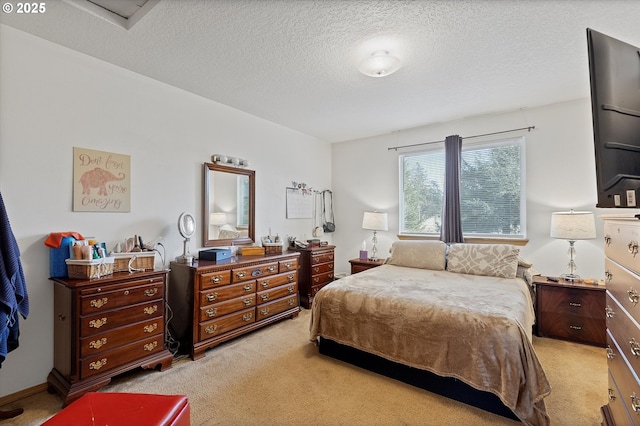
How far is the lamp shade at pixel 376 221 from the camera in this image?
14.4 ft

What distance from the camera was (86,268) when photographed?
6.80ft

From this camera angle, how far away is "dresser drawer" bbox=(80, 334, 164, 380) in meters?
2.01

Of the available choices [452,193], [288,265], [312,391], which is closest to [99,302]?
[312,391]

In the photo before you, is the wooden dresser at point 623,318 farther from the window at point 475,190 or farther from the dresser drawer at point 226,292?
the dresser drawer at point 226,292

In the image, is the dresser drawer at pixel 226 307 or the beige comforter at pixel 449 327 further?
the dresser drawer at pixel 226 307

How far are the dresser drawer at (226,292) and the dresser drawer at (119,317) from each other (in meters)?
0.37

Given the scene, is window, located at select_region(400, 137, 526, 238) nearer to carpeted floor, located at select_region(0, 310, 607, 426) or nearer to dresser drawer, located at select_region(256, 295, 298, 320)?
carpeted floor, located at select_region(0, 310, 607, 426)

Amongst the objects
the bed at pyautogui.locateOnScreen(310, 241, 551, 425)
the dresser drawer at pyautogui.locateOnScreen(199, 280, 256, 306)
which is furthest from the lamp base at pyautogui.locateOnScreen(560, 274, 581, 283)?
the dresser drawer at pyautogui.locateOnScreen(199, 280, 256, 306)

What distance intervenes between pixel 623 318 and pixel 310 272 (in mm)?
3206

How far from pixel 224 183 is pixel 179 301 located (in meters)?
1.40

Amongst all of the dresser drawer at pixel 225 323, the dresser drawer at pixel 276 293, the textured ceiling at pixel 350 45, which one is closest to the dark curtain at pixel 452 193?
the textured ceiling at pixel 350 45

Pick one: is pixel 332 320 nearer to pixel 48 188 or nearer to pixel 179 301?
pixel 179 301

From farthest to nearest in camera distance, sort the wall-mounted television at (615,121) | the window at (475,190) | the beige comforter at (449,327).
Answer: the window at (475,190) < the beige comforter at (449,327) < the wall-mounted television at (615,121)

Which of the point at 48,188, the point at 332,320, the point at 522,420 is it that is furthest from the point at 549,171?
the point at 48,188
